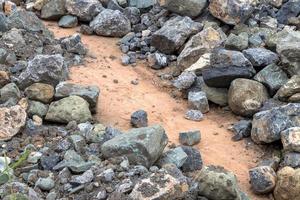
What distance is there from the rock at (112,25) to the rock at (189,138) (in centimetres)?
316

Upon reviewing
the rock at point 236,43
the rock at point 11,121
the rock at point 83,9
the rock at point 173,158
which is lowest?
the rock at point 83,9

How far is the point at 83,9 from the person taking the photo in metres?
9.18

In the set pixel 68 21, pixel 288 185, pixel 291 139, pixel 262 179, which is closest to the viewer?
pixel 288 185

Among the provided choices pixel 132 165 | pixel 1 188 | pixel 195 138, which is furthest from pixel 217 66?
pixel 1 188

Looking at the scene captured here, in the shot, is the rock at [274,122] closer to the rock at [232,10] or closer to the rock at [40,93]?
the rock at [40,93]

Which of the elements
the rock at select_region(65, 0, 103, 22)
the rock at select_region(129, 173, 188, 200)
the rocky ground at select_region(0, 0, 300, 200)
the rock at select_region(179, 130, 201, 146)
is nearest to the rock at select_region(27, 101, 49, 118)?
the rocky ground at select_region(0, 0, 300, 200)

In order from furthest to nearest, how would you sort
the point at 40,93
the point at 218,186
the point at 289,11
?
the point at 289,11
the point at 40,93
the point at 218,186

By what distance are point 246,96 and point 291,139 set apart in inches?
43.5

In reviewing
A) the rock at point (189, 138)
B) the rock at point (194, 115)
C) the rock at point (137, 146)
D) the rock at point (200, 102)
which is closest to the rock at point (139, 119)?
the rock at point (189, 138)

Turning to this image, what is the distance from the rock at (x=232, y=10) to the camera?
8.32 m

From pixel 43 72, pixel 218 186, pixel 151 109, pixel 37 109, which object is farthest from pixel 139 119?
pixel 218 186

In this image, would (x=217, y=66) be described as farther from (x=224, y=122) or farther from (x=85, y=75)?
(x=85, y=75)

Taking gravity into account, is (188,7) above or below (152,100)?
above

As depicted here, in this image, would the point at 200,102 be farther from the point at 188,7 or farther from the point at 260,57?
the point at 188,7
